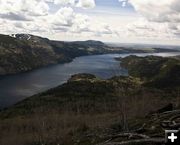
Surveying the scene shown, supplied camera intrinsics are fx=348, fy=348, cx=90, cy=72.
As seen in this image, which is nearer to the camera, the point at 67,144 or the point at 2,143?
the point at 67,144

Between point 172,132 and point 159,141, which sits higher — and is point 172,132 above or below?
above

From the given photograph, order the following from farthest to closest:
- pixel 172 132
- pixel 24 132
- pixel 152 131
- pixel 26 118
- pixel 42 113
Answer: pixel 42 113, pixel 26 118, pixel 24 132, pixel 152 131, pixel 172 132

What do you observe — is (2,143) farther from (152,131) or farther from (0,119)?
(152,131)

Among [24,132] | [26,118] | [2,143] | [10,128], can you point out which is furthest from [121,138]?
[26,118]

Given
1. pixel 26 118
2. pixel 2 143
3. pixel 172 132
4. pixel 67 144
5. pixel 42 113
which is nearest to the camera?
pixel 172 132

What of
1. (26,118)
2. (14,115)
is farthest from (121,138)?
(14,115)

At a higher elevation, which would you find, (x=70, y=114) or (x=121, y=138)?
(x=121, y=138)

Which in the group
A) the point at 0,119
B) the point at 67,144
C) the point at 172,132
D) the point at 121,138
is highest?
the point at 172,132

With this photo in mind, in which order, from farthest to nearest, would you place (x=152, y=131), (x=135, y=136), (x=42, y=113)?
(x=42, y=113) → (x=152, y=131) → (x=135, y=136)

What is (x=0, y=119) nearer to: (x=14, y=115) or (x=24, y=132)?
(x=14, y=115)
